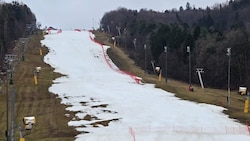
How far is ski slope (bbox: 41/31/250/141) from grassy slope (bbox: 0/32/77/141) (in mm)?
1069

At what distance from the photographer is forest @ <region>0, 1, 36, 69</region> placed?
8831cm

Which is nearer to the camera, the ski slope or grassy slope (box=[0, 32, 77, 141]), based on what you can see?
the ski slope

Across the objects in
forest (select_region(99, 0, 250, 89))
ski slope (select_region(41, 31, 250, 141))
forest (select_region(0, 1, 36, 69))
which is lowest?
ski slope (select_region(41, 31, 250, 141))

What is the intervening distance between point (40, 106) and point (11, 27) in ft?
218

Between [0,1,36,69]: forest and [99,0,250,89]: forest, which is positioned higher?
[0,1,36,69]: forest

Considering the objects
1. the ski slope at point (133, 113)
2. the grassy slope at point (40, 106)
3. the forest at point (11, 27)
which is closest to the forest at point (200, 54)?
the ski slope at point (133, 113)

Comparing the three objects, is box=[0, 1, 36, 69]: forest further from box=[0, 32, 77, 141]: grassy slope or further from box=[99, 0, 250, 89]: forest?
box=[99, 0, 250, 89]: forest

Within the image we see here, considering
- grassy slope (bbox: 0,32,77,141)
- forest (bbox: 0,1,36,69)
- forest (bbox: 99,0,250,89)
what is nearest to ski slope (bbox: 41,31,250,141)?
grassy slope (bbox: 0,32,77,141)

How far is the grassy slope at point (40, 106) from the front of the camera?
3245 cm

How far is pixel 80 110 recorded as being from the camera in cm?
4038

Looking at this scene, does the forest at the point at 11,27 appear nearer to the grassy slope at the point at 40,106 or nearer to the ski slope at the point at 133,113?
the grassy slope at the point at 40,106

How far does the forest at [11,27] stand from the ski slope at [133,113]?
24795 mm

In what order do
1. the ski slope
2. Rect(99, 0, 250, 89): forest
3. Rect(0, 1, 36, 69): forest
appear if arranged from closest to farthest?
the ski slope < Rect(99, 0, 250, 89): forest < Rect(0, 1, 36, 69): forest

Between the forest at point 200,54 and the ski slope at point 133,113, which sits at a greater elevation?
the forest at point 200,54
